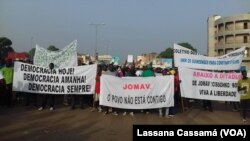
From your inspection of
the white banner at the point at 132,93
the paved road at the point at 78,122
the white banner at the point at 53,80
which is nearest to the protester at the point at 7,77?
the white banner at the point at 53,80

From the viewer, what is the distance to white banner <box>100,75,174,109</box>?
1416 cm

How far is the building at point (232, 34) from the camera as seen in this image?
9056 centimetres

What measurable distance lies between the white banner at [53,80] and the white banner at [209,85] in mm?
3372

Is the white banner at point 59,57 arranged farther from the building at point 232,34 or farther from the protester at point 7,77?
the building at point 232,34

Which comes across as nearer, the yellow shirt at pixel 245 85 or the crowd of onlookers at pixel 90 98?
the yellow shirt at pixel 245 85

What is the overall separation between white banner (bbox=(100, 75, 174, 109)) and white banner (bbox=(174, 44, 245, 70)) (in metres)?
2.24

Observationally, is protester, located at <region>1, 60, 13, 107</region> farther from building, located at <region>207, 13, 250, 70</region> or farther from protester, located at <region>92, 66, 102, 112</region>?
building, located at <region>207, 13, 250, 70</region>

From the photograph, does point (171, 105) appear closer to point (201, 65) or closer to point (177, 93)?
point (177, 93)

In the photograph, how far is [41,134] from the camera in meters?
10.2

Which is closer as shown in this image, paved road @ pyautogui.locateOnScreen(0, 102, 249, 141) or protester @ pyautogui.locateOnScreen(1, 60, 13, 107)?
paved road @ pyautogui.locateOnScreen(0, 102, 249, 141)

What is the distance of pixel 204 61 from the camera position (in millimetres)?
16172

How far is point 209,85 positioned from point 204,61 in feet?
4.30

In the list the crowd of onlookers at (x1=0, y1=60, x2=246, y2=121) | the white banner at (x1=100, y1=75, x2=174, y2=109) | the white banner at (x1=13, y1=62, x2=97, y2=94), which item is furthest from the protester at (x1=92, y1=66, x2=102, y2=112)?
the white banner at (x1=100, y1=75, x2=174, y2=109)

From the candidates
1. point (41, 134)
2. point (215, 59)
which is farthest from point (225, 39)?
point (41, 134)
